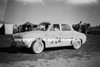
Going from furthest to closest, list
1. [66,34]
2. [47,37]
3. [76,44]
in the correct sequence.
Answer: [76,44]
[66,34]
[47,37]

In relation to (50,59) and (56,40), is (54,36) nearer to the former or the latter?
(56,40)

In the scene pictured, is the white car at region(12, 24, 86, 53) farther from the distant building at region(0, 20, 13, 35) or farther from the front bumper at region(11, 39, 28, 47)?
the distant building at region(0, 20, 13, 35)

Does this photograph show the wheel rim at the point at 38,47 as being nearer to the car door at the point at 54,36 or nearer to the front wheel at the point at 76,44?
the car door at the point at 54,36

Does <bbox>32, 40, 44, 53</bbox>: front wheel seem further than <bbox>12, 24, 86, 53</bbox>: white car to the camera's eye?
Yes

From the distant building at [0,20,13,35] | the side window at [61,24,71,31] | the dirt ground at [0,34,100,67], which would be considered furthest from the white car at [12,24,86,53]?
the distant building at [0,20,13,35]

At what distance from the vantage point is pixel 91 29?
50031 mm

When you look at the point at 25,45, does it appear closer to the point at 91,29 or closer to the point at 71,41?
the point at 71,41

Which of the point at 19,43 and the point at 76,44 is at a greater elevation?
the point at 19,43

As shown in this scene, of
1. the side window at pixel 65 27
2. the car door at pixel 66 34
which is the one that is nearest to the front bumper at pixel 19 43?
the car door at pixel 66 34

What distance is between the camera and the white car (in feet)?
26.0

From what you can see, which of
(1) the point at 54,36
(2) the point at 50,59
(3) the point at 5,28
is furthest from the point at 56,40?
(3) the point at 5,28

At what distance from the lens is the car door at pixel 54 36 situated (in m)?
8.59

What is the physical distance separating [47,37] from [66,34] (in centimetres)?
136

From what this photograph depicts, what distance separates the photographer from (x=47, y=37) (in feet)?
27.8
